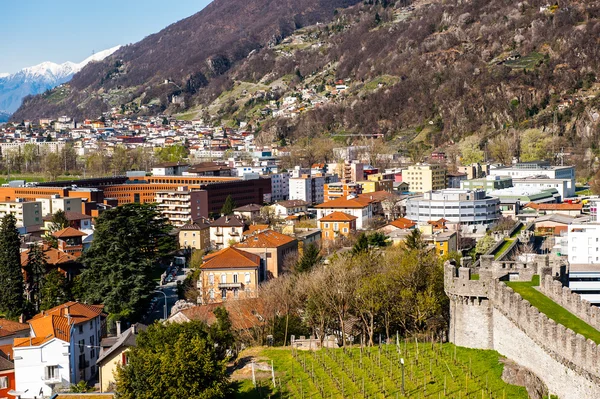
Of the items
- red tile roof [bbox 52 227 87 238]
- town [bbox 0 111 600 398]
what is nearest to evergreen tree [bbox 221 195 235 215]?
town [bbox 0 111 600 398]

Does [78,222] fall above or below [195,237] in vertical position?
above

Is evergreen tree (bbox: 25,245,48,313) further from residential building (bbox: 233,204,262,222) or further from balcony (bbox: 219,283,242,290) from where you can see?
residential building (bbox: 233,204,262,222)

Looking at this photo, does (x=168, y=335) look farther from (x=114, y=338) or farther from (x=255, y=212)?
(x=255, y=212)

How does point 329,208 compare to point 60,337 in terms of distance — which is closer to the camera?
point 60,337

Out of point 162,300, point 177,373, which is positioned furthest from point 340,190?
point 177,373

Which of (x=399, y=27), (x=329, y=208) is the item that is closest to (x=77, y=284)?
(x=329, y=208)

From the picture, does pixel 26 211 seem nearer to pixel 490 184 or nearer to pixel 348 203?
pixel 348 203
